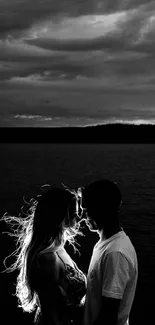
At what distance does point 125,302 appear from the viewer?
3168 millimetres

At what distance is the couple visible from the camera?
2.96 m

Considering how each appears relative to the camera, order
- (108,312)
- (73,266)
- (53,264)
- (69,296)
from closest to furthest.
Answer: (108,312), (53,264), (69,296), (73,266)

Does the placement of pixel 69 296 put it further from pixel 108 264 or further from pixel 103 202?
pixel 103 202

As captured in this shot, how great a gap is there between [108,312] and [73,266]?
0.80m

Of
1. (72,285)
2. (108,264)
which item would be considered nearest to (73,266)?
(72,285)

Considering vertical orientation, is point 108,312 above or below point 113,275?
below

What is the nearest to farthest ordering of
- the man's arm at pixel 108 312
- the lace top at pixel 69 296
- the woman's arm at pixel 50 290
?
the man's arm at pixel 108 312, the woman's arm at pixel 50 290, the lace top at pixel 69 296

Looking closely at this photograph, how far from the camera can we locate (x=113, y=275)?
294 cm

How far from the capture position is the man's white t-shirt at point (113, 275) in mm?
2943

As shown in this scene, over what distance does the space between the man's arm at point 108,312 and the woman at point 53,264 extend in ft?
1.73

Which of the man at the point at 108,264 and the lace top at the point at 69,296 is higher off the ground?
the man at the point at 108,264

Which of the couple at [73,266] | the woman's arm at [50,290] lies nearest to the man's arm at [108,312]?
the couple at [73,266]

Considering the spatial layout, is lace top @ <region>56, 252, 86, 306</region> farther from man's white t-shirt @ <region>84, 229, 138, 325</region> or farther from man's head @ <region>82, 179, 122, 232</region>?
man's head @ <region>82, 179, 122, 232</region>

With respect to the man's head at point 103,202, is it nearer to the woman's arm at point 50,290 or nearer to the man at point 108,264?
the man at point 108,264
